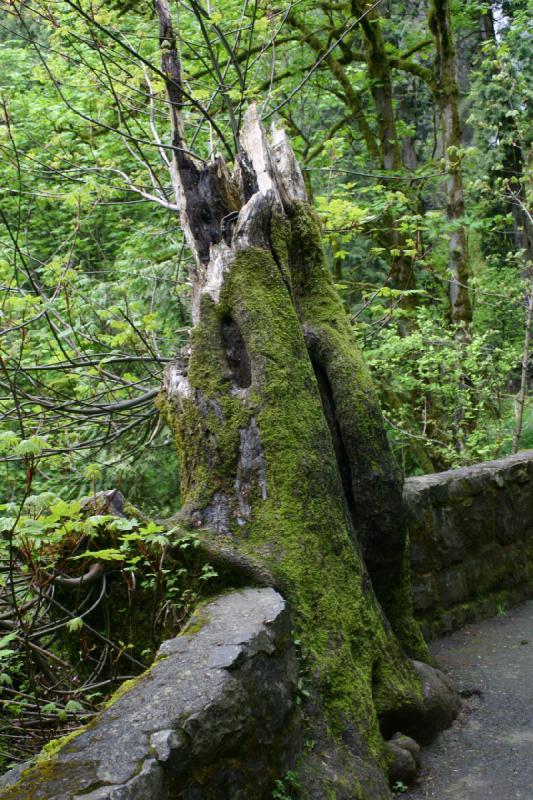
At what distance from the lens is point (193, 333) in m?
4.90

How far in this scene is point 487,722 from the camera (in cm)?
484

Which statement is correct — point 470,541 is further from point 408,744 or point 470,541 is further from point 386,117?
point 386,117

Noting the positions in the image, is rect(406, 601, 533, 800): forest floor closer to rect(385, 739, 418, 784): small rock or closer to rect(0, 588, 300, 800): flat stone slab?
rect(385, 739, 418, 784): small rock

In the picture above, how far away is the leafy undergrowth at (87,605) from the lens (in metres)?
3.61

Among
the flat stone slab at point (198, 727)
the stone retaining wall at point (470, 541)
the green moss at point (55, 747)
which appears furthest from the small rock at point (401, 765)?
the stone retaining wall at point (470, 541)

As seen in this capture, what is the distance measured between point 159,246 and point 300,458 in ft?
27.0

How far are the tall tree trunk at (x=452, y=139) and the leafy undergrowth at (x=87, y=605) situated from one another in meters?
8.67

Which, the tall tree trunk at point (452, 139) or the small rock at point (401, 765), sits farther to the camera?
the tall tree trunk at point (452, 139)

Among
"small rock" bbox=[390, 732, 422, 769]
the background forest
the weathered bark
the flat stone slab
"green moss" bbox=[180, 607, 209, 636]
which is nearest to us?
the flat stone slab

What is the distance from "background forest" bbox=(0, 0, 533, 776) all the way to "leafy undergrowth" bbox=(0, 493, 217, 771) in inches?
1.1

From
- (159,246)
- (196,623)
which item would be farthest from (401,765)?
(159,246)

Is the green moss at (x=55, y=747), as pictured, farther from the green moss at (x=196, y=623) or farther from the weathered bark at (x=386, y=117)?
the weathered bark at (x=386, y=117)

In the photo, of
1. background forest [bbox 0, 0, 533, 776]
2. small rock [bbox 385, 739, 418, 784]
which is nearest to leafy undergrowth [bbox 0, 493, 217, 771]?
background forest [bbox 0, 0, 533, 776]

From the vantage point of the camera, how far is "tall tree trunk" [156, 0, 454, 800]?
13.3 ft
